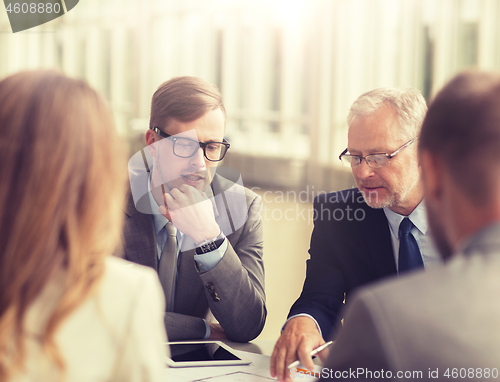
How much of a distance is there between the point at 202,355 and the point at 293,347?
9.8 inches

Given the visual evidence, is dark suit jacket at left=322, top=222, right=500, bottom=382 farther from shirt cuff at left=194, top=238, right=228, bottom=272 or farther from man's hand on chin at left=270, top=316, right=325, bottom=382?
shirt cuff at left=194, top=238, right=228, bottom=272

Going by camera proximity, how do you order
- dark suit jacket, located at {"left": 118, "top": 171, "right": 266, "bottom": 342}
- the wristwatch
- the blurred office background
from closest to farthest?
dark suit jacket, located at {"left": 118, "top": 171, "right": 266, "bottom": 342} < the wristwatch < the blurred office background

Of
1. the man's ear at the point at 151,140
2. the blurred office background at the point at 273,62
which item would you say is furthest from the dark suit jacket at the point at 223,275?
the blurred office background at the point at 273,62

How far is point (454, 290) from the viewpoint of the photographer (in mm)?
615

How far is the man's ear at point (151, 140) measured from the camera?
1.91m

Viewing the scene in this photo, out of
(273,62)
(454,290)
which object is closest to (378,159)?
(454,290)

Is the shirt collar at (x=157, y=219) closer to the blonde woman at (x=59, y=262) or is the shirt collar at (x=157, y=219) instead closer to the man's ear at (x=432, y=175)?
the blonde woman at (x=59, y=262)

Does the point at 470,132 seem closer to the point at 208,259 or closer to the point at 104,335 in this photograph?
the point at 104,335

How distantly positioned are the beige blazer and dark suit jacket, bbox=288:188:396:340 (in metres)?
1.02

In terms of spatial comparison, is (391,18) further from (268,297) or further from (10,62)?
(10,62)

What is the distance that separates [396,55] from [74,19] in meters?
6.24

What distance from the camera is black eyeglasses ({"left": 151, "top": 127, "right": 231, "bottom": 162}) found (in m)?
1.84

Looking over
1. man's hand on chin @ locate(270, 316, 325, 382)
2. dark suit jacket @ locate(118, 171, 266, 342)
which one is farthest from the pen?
dark suit jacket @ locate(118, 171, 266, 342)

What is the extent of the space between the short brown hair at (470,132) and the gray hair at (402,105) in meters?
1.07
